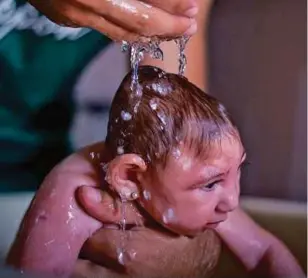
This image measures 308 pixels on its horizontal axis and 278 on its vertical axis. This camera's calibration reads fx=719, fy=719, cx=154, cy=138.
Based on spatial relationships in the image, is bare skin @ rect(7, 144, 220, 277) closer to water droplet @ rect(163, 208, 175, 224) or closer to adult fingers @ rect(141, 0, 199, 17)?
water droplet @ rect(163, 208, 175, 224)

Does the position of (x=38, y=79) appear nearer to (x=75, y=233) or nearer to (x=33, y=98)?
(x=33, y=98)

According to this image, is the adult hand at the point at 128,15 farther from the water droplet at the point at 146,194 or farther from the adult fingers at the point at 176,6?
the water droplet at the point at 146,194

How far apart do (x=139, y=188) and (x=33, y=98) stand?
0.11 m

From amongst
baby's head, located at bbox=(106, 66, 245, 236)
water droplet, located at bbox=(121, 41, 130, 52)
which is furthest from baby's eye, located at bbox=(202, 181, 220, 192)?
water droplet, located at bbox=(121, 41, 130, 52)

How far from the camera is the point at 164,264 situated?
477 mm

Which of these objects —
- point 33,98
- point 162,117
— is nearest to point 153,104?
point 162,117

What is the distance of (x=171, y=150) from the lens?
45cm

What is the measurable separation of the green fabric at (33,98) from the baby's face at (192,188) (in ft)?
0.25

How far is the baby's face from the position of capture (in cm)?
45

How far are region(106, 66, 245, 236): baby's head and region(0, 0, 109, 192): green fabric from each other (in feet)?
0.19

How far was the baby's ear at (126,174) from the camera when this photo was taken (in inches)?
17.4

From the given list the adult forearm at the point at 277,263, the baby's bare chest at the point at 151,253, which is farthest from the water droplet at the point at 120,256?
the adult forearm at the point at 277,263

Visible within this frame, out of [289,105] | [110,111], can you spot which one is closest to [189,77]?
[110,111]

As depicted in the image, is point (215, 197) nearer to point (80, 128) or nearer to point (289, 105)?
point (80, 128)
